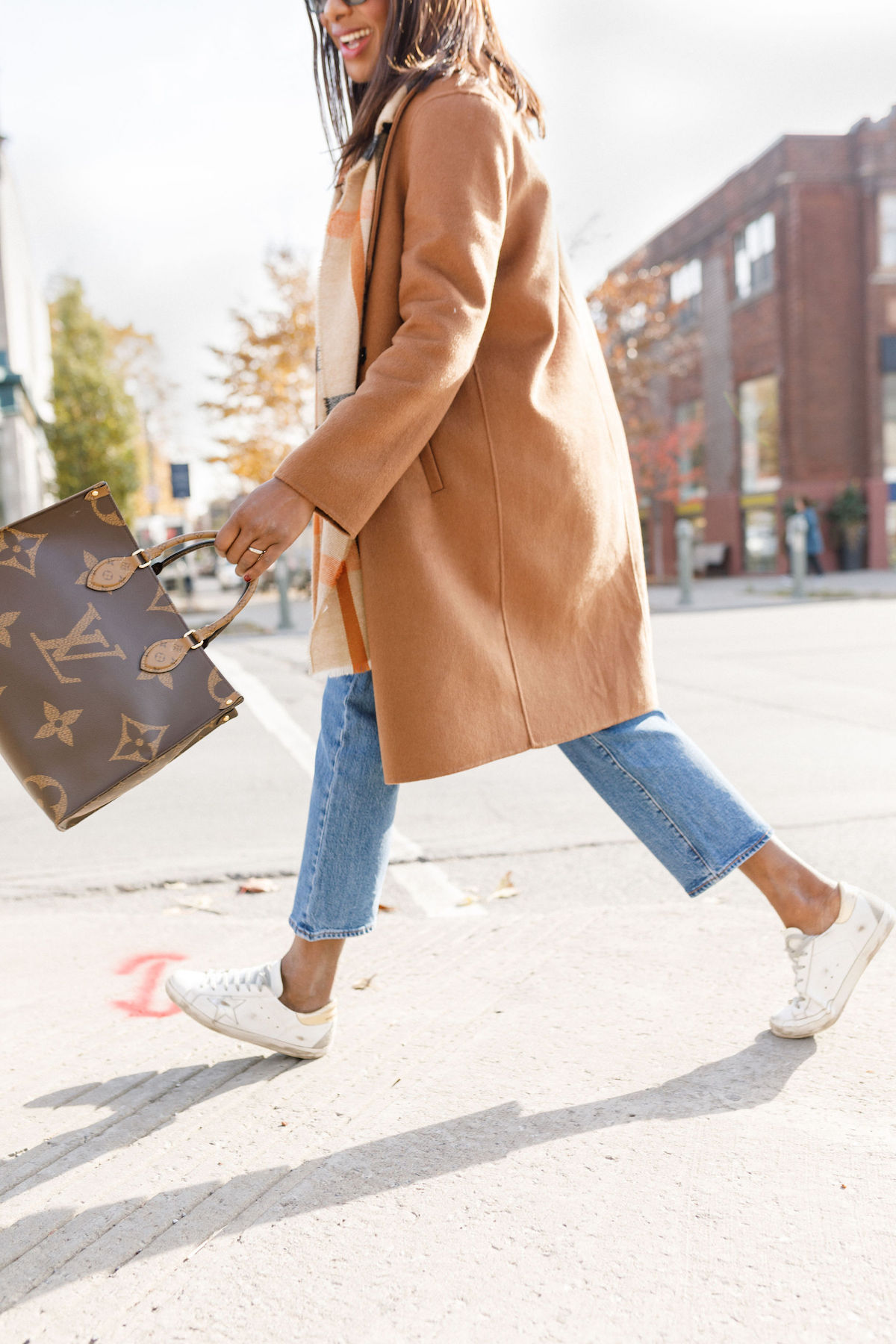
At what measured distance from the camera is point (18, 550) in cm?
192

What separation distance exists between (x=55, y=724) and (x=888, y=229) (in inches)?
1170

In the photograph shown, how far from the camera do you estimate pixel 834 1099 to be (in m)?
2.14

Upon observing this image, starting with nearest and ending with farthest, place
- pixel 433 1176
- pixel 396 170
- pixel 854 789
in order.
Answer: pixel 433 1176
pixel 396 170
pixel 854 789

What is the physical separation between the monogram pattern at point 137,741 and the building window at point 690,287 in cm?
3272

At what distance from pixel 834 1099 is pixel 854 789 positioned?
9.47 feet

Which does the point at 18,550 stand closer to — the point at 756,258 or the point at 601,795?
the point at 601,795

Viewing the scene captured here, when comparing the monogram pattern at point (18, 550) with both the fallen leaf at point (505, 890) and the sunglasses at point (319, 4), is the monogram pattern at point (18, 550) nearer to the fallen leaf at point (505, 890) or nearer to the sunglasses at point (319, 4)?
the sunglasses at point (319, 4)

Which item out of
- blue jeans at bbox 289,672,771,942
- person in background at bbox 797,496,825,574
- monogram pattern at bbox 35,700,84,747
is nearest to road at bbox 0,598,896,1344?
blue jeans at bbox 289,672,771,942

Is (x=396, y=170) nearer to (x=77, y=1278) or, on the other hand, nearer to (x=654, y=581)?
(x=77, y=1278)

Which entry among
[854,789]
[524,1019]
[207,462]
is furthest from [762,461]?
[524,1019]

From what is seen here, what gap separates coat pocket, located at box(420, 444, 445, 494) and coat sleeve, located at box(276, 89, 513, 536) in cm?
7

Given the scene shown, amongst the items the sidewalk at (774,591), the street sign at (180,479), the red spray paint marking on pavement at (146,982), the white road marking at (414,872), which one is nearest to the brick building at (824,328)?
the sidewalk at (774,591)

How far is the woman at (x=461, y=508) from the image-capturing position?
1.96m

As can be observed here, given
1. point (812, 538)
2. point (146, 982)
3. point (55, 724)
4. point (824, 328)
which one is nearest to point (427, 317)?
point (55, 724)
